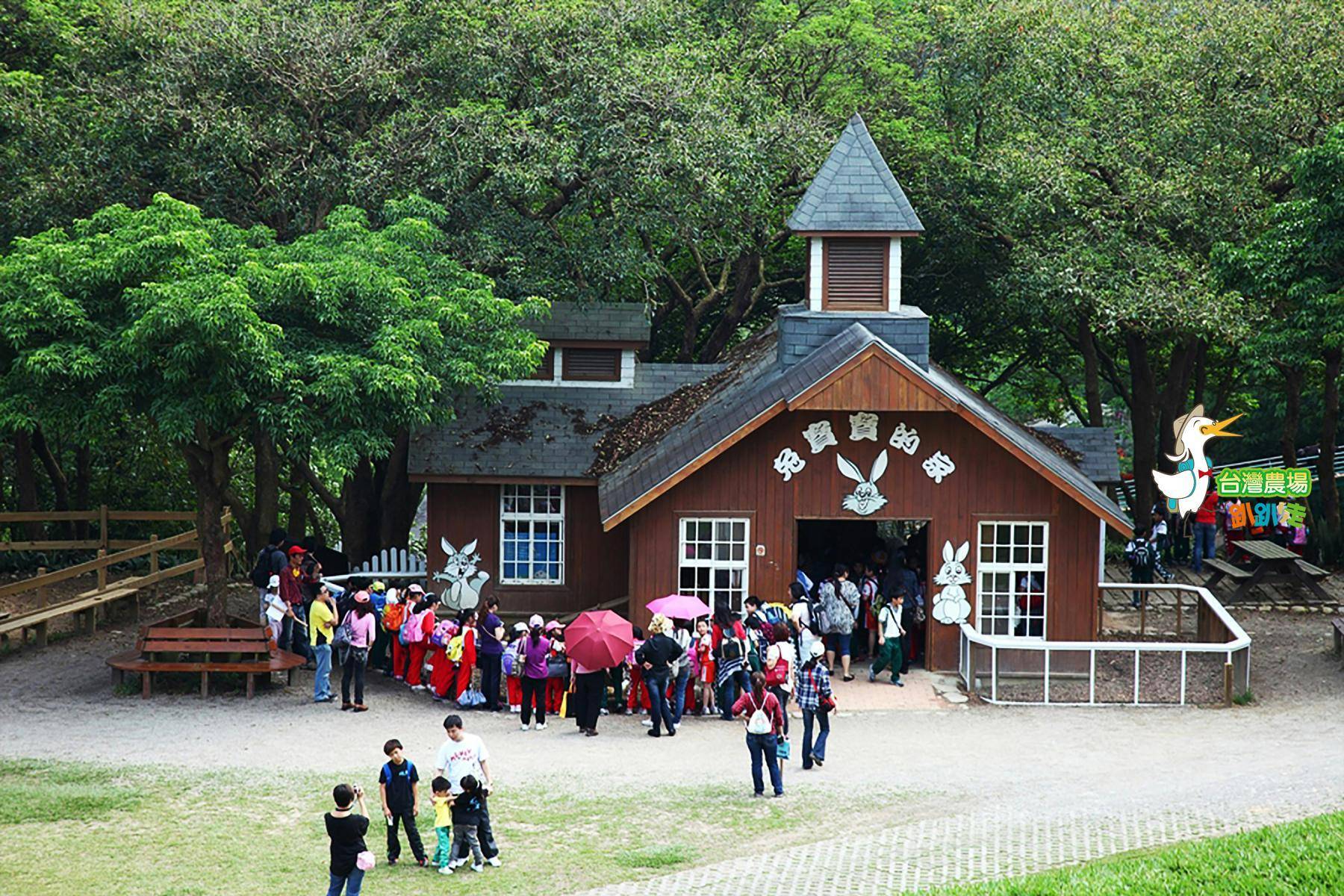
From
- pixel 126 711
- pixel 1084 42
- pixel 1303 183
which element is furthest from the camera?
pixel 1084 42

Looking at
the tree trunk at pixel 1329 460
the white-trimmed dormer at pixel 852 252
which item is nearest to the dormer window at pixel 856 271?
the white-trimmed dormer at pixel 852 252

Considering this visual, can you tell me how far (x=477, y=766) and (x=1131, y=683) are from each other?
1141 centimetres

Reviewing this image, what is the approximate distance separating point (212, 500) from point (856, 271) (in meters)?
10.6

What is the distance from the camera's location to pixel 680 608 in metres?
20.9

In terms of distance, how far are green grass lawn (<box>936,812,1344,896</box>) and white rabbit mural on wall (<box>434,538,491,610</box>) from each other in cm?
1442

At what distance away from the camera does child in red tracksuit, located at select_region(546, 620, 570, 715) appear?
20.4 m

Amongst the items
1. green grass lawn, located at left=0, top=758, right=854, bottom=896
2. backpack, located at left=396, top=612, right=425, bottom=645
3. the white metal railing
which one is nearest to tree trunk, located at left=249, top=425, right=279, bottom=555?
backpack, located at left=396, top=612, right=425, bottom=645

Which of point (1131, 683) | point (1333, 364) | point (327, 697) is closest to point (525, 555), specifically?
point (327, 697)

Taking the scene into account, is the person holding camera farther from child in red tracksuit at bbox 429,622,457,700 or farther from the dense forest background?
the dense forest background

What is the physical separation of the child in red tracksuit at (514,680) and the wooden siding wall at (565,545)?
505 cm

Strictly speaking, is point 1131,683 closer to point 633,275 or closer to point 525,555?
point 525,555

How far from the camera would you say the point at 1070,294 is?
30125 millimetres

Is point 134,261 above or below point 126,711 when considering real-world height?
above

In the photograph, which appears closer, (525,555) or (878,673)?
(878,673)
